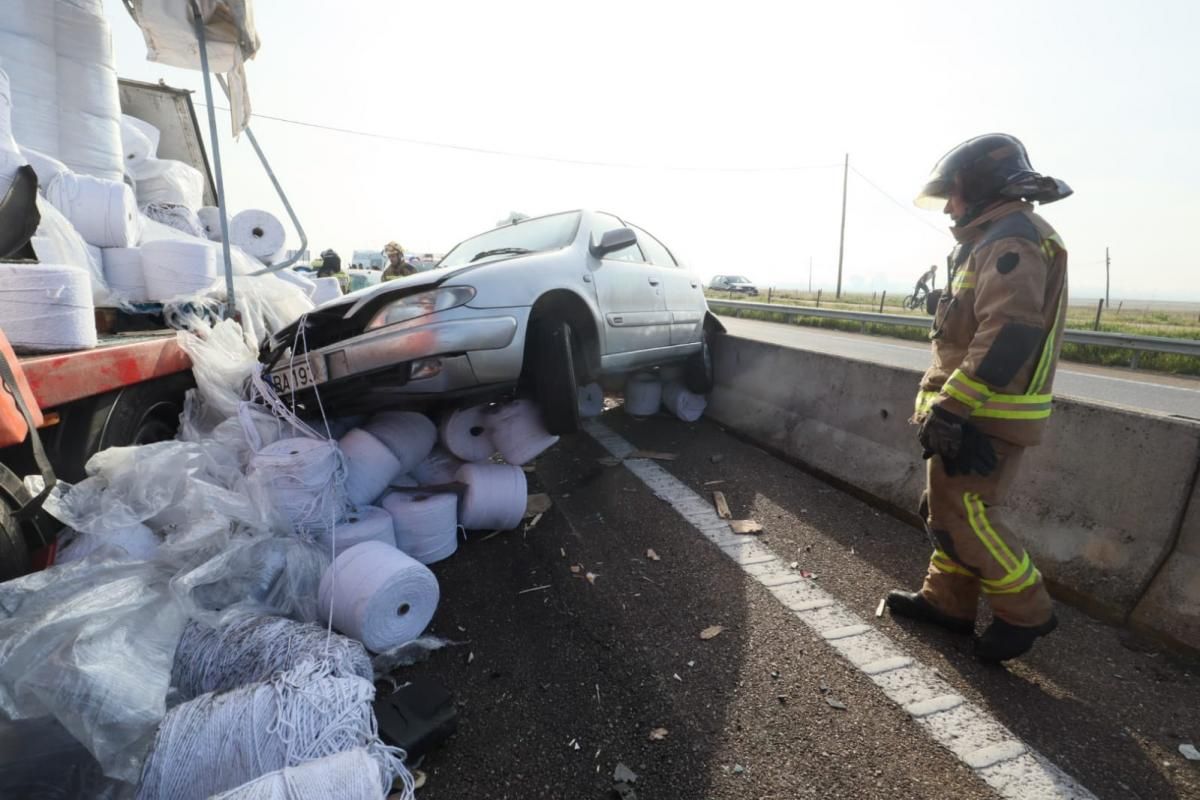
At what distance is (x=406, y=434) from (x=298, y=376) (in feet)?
2.17

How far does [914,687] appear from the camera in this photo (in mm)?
2070

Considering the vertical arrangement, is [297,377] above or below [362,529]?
above

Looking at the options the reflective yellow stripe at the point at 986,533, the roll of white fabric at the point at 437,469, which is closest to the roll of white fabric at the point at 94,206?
the roll of white fabric at the point at 437,469

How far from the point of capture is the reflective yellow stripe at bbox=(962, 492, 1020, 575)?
7.21 ft

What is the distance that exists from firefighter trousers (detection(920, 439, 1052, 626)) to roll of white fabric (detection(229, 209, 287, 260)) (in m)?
6.67

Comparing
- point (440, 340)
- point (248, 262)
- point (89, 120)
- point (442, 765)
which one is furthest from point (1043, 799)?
point (89, 120)

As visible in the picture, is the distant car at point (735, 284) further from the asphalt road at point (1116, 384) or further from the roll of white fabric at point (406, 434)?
the roll of white fabric at point (406, 434)

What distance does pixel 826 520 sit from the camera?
135 inches

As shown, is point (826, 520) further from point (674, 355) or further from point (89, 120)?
point (89, 120)

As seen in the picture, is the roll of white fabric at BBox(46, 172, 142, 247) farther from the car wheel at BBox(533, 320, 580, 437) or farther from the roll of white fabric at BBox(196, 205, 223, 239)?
the car wheel at BBox(533, 320, 580, 437)

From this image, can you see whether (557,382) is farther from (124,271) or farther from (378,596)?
(124,271)

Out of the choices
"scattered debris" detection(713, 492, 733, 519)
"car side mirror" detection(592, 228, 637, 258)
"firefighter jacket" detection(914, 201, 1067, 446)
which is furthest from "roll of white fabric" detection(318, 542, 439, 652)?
"car side mirror" detection(592, 228, 637, 258)

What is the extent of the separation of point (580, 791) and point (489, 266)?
2557mm

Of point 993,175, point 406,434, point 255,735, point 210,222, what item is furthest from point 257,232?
point 993,175
